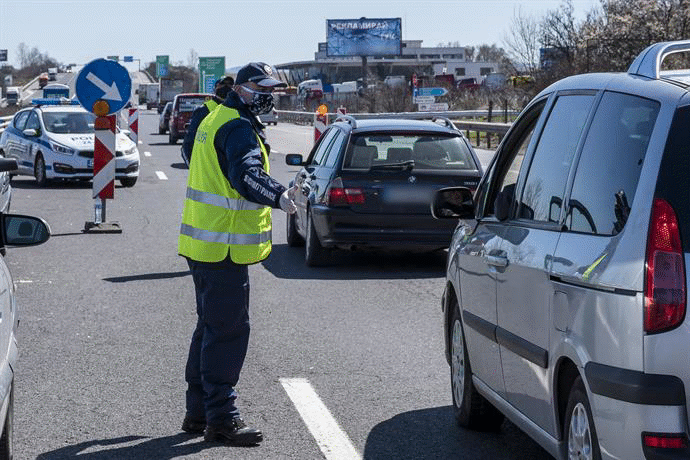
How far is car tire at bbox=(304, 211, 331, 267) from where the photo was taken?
46.2 feet

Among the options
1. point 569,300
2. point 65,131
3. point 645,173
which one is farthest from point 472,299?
point 65,131

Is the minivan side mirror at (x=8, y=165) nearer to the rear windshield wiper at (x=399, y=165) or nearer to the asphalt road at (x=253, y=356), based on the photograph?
the asphalt road at (x=253, y=356)

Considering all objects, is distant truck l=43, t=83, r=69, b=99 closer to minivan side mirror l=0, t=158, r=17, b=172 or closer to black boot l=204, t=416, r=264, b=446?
black boot l=204, t=416, r=264, b=446

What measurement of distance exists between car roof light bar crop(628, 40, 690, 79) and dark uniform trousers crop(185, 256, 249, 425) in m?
2.41

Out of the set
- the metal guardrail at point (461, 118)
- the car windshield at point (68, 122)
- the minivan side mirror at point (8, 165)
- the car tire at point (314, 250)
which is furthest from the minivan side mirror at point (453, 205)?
the car windshield at point (68, 122)

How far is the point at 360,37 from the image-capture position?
445 ft

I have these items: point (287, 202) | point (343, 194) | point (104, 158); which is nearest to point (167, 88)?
point (104, 158)

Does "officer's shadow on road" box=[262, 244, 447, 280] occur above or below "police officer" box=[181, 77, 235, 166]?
below

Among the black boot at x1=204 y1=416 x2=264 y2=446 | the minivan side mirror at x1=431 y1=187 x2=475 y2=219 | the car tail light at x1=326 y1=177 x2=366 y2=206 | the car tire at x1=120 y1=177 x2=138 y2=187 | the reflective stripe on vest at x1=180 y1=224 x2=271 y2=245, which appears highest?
the minivan side mirror at x1=431 y1=187 x2=475 y2=219

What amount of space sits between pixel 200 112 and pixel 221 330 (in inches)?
264

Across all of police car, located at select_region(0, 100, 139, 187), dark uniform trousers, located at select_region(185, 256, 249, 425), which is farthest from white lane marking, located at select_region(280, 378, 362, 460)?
police car, located at select_region(0, 100, 139, 187)

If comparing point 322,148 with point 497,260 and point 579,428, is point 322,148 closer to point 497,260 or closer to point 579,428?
point 497,260

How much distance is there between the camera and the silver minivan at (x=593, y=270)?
4.35 m

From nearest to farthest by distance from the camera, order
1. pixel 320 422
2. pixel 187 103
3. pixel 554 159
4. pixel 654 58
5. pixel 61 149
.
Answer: pixel 654 58
pixel 554 159
pixel 320 422
pixel 61 149
pixel 187 103
